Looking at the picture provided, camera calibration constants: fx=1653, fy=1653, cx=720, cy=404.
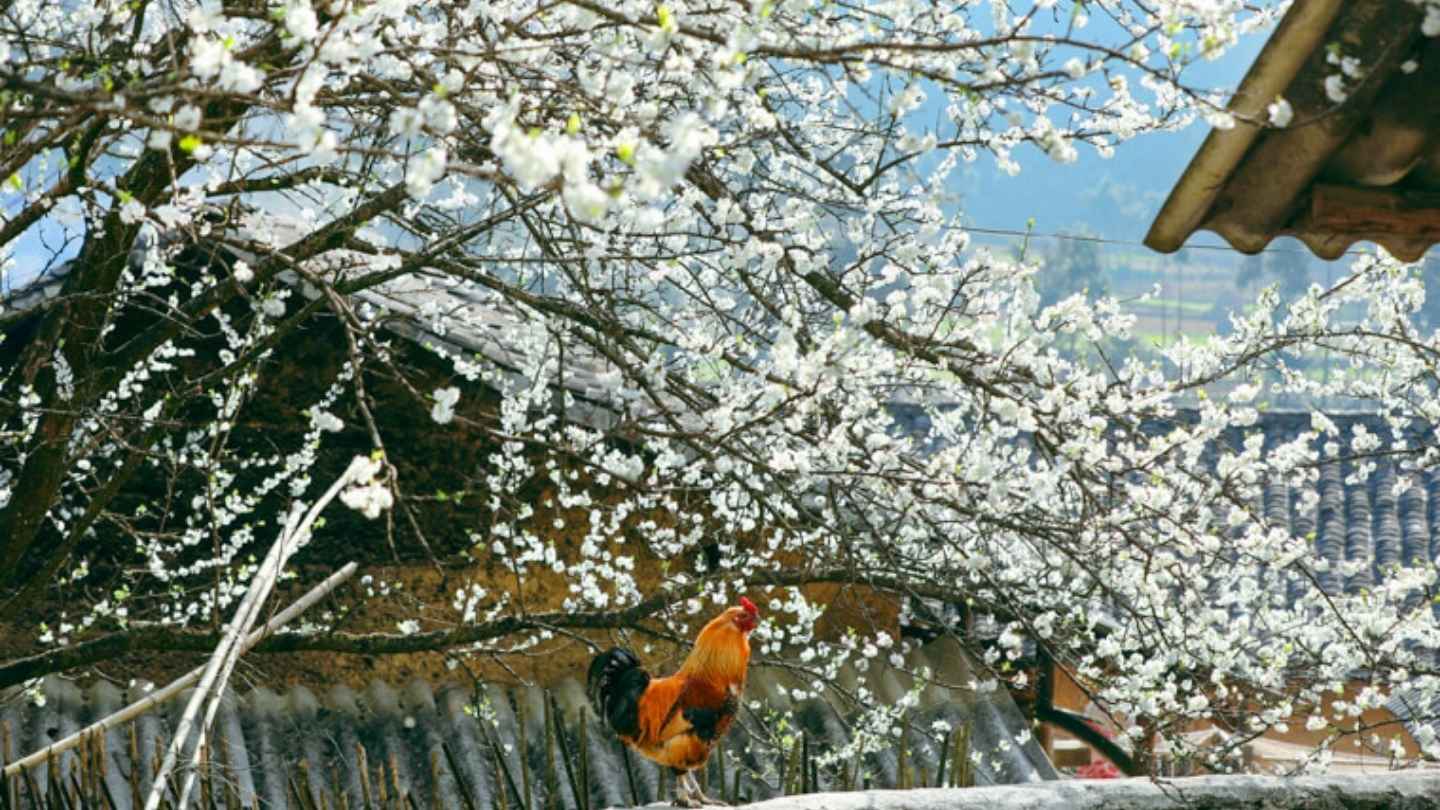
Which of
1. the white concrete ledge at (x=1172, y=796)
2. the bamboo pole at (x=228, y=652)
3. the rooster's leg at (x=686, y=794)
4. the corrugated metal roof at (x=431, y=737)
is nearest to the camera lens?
the bamboo pole at (x=228, y=652)

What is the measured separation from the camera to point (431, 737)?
752 cm

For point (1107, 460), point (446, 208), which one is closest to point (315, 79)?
point (1107, 460)

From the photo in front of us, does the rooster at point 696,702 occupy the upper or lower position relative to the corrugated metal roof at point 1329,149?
lower

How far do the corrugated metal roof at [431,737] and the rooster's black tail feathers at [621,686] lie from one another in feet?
5.85

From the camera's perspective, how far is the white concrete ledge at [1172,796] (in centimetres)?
400

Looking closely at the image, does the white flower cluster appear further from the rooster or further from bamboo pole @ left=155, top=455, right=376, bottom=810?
the rooster

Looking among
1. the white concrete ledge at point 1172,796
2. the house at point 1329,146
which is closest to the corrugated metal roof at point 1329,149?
the house at point 1329,146

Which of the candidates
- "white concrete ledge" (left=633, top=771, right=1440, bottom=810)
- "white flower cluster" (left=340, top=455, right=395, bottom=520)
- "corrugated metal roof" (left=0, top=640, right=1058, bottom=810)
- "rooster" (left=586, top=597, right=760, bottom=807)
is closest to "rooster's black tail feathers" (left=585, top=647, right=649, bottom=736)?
"rooster" (left=586, top=597, right=760, bottom=807)

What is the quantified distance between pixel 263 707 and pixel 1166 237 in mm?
5066

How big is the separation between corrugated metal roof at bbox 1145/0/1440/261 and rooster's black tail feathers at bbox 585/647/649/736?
1858 mm

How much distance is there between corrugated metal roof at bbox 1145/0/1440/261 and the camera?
3.57 m

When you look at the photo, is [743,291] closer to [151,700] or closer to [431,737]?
[151,700]

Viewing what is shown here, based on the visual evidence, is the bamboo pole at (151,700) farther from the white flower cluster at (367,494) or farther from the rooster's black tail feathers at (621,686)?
the rooster's black tail feathers at (621,686)

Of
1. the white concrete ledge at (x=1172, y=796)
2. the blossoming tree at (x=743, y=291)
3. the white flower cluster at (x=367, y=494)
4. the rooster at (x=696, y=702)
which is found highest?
the blossoming tree at (x=743, y=291)
